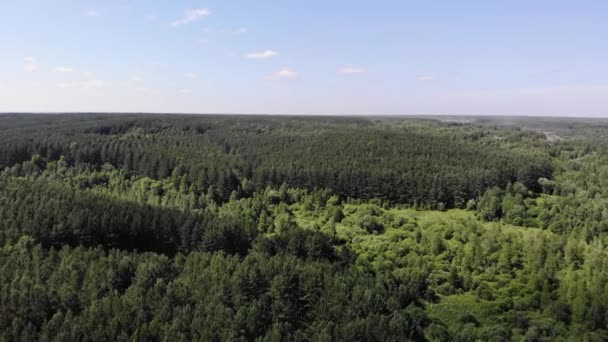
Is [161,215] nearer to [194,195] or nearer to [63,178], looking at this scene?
[194,195]

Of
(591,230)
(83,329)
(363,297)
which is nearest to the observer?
(83,329)

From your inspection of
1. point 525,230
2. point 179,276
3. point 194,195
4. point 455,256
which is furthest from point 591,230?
point 194,195

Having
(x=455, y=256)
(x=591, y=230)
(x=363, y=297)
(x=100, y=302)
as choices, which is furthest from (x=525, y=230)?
(x=100, y=302)

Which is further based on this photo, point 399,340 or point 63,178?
point 63,178

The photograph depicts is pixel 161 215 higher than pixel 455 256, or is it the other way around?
pixel 161 215

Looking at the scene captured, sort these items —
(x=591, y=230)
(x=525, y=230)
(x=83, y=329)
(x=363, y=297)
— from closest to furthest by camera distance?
1. (x=83, y=329)
2. (x=363, y=297)
3. (x=591, y=230)
4. (x=525, y=230)

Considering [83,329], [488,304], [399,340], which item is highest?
[83,329]
